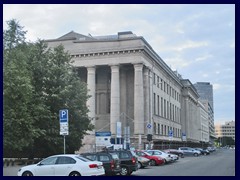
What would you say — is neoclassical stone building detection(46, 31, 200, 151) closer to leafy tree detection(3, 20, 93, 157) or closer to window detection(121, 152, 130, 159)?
leafy tree detection(3, 20, 93, 157)

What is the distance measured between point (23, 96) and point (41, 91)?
6.99 m

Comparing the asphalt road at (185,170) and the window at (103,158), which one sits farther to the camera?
the asphalt road at (185,170)

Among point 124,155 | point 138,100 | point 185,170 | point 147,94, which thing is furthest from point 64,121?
point 147,94

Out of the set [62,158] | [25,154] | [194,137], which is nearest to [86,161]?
[62,158]

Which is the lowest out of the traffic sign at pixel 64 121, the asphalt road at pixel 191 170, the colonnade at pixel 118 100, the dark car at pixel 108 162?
the asphalt road at pixel 191 170

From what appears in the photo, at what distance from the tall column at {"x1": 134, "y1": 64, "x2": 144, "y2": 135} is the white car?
4775 centimetres

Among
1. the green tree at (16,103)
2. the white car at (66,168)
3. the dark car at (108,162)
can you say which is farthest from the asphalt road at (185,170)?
the white car at (66,168)

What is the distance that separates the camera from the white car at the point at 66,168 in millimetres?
17902

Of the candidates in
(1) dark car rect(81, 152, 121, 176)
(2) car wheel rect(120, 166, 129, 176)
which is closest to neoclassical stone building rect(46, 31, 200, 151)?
(2) car wheel rect(120, 166, 129, 176)

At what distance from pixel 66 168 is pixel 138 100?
1950 inches

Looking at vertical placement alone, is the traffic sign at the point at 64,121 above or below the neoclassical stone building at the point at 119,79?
below

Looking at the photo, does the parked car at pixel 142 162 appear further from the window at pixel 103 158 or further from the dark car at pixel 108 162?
the window at pixel 103 158

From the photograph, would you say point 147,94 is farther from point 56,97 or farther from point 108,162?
point 108,162

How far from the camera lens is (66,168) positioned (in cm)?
1817
